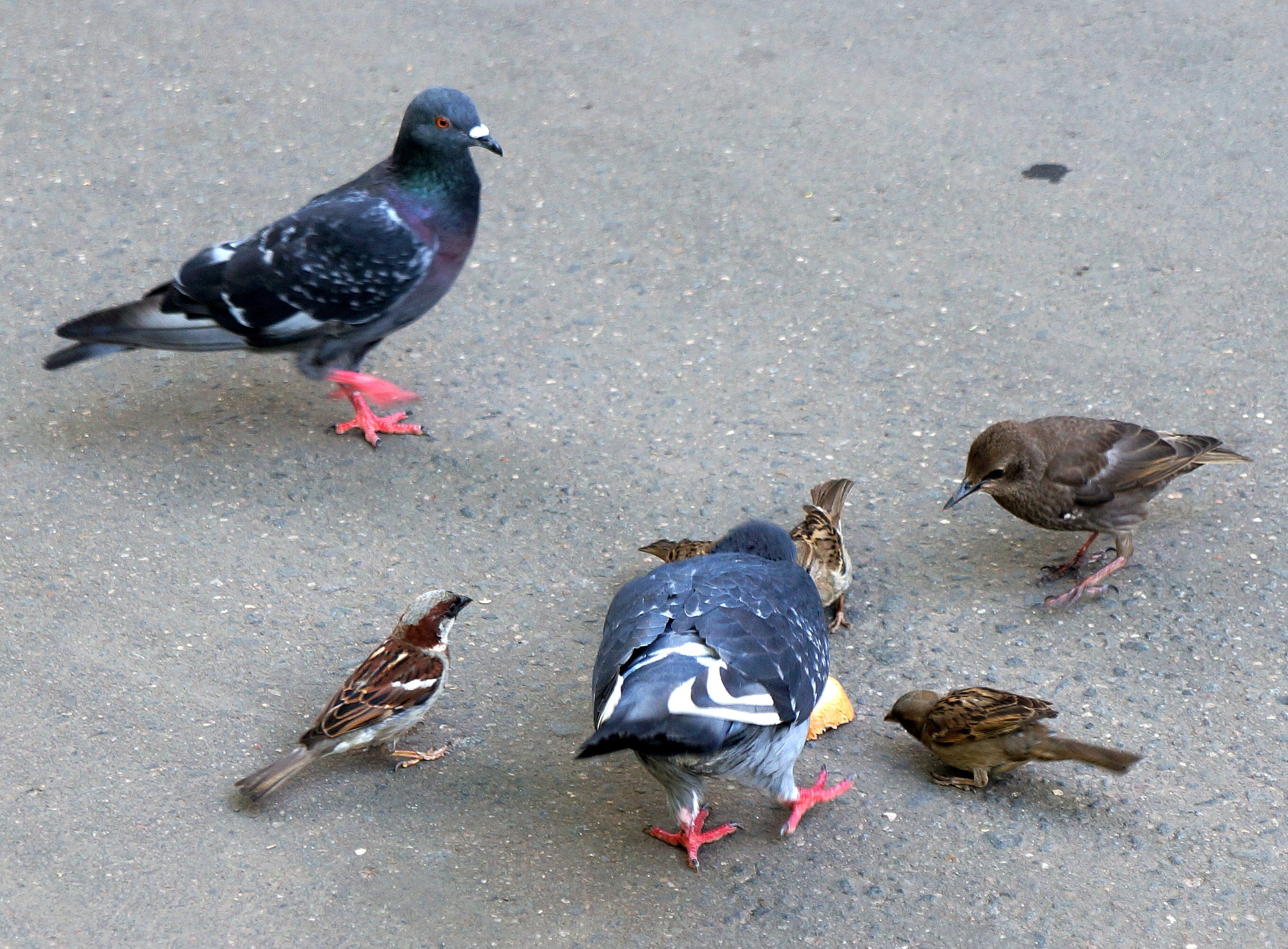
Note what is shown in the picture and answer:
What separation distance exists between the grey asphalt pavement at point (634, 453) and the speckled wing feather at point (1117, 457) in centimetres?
37

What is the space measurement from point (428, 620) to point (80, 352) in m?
2.39

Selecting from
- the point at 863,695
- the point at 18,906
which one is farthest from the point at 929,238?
the point at 18,906

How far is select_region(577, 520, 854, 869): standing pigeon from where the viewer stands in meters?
3.21

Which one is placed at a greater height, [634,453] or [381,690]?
[381,690]

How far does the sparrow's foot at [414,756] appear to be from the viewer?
13.3 feet

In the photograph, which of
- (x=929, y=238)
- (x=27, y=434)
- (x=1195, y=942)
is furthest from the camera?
(x=929, y=238)

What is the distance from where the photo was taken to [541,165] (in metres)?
7.47

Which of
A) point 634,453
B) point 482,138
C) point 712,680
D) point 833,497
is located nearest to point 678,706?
point 712,680

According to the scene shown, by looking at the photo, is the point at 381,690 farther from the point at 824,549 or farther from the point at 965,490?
the point at 965,490

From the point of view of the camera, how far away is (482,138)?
5457 millimetres

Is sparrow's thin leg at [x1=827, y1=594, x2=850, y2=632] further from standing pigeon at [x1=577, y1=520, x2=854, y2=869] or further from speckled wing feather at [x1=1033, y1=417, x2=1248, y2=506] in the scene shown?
speckled wing feather at [x1=1033, y1=417, x2=1248, y2=506]

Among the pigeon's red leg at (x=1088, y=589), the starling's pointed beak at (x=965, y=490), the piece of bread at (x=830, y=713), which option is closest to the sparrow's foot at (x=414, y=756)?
the piece of bread at (x=830, y=713)

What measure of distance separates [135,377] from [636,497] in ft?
8.04

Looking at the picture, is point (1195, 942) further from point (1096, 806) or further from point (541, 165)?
point (541, 165)
